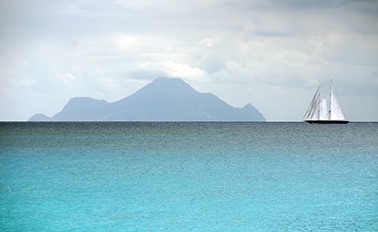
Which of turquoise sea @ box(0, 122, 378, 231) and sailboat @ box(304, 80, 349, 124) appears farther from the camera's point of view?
sailboat @ box(304, 80, 349, 124)

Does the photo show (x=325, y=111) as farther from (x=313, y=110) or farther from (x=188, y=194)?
(x=188, y=194)

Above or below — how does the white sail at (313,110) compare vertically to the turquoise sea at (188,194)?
above

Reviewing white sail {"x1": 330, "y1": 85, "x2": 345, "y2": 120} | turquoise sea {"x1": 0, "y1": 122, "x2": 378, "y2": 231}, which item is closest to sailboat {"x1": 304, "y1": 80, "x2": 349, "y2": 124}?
white sail {"x1": 330, "y1": 85, "x2": 345, "y2": 120}

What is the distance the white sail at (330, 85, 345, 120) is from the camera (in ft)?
473

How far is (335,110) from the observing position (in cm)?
14750

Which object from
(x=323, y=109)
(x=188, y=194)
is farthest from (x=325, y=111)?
(x=188, y=194)

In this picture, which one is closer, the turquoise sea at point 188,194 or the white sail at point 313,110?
the turquoise sea at point 188,194

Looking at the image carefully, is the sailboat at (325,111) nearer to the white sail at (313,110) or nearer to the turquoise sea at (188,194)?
the white sail at (313,110)

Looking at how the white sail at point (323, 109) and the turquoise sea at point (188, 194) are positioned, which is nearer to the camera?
the turquoise sea at point (188, 194)

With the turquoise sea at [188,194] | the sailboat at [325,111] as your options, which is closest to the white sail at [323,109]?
the sailboat at [325,111]

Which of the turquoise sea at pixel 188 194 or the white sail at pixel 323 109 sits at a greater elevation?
the white sail at pixel 323 109

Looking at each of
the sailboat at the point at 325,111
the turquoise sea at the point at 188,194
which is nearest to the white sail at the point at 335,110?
the sailboat at the point at 325,111

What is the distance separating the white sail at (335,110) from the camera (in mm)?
144312

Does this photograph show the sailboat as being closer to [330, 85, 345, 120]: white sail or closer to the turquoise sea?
[330, 85, 345, 120]: white sail
